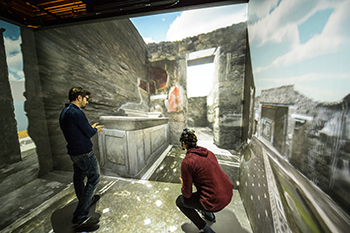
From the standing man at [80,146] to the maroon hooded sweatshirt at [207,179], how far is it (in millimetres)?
1241

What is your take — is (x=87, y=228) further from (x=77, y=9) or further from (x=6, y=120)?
(x=77, y=9)

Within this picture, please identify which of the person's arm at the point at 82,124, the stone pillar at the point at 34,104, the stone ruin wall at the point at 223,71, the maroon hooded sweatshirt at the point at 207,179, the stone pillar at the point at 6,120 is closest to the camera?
the maroon hooded sweatshirt at the point at 207,179

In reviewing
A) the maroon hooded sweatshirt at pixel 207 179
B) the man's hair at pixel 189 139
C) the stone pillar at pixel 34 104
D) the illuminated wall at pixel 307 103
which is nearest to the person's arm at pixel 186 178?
the maroon hooded sweatshirt at pixel 207 179

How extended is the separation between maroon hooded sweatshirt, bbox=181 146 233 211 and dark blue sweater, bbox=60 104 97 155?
127 centimetres

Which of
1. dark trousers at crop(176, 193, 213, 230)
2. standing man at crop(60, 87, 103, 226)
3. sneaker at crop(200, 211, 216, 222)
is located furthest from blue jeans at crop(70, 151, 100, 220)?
sneaker at crop(200, 211, 216, 222)

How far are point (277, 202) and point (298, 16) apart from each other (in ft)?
4.91

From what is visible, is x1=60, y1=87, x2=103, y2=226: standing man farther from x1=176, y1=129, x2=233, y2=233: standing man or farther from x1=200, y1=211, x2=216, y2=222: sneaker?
x1=200, y1=211, x2=216, y2=222: sneaker

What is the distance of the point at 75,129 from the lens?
126 cm

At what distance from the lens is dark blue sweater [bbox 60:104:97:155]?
48.4 inches

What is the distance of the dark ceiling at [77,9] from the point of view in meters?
1.62

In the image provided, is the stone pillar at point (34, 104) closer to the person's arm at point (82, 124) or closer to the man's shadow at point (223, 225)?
the person's arm at point (82, 124)

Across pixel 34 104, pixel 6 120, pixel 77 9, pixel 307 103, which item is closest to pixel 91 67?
pixel 77 9

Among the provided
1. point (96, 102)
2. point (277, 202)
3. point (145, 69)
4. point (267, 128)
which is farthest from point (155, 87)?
point (277, 202)

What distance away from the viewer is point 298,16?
0.75 m
